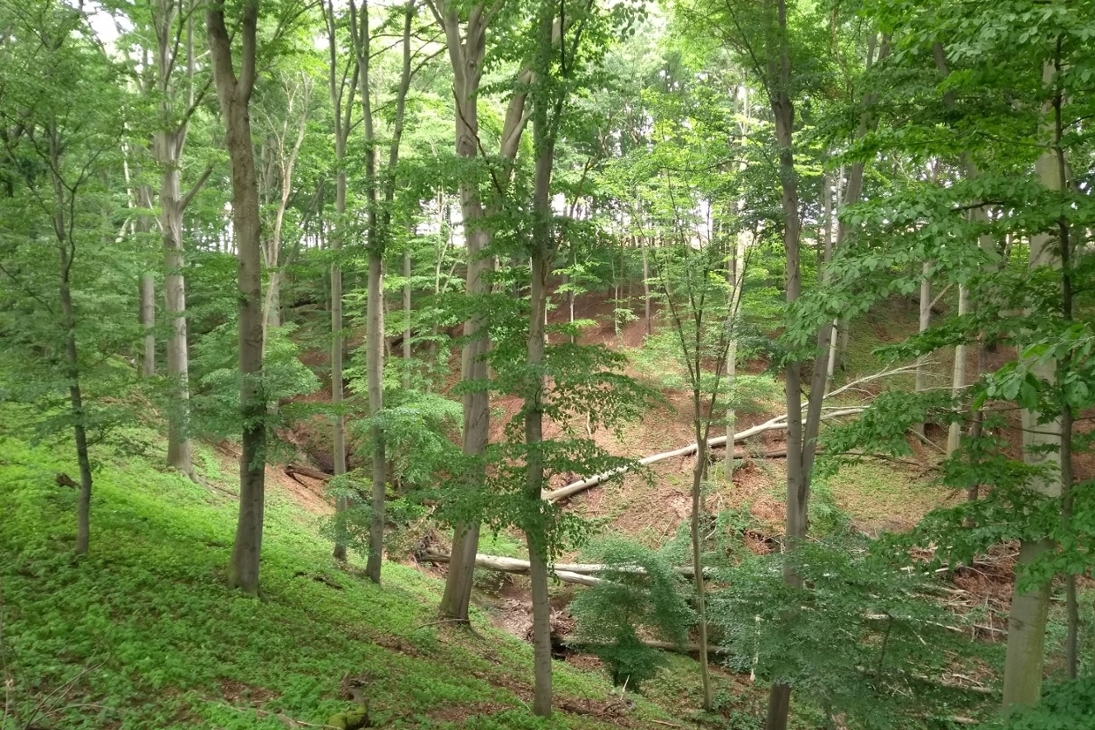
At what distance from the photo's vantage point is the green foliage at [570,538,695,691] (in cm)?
873

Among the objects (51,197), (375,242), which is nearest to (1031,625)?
(375,242)

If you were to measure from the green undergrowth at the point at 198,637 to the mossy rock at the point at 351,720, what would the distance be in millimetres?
103

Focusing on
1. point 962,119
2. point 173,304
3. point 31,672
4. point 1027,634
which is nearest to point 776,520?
point 1027,634

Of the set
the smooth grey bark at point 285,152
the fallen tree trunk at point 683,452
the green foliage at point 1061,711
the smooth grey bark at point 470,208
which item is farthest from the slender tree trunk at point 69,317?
the fallen tree trunk at point 683,452

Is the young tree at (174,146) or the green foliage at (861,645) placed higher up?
the young tree at (174,146)

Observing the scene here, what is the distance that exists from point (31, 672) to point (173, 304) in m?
8.42

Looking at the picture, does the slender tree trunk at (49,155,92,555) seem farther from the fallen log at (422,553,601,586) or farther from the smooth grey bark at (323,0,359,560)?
the fallen log at (422,553,601,586)

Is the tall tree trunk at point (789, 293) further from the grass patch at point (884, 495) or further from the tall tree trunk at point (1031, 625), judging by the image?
Result: the grass patch at point (884, 495)

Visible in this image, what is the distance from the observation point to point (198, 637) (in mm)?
5309

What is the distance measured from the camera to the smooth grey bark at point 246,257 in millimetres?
6414

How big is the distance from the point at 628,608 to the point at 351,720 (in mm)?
5247

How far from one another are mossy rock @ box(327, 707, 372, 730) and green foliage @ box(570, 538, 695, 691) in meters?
4.74

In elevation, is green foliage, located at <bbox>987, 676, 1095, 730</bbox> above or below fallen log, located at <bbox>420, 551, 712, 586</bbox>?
above

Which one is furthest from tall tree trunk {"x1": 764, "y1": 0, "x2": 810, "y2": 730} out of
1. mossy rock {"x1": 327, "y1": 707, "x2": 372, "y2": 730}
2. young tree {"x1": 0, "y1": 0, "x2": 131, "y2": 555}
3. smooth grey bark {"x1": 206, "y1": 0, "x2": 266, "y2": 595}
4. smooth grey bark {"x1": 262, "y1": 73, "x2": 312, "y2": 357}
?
smooth grey bark {"x1": 262, "y1": 73, "x2": 312, "y2": 357}
